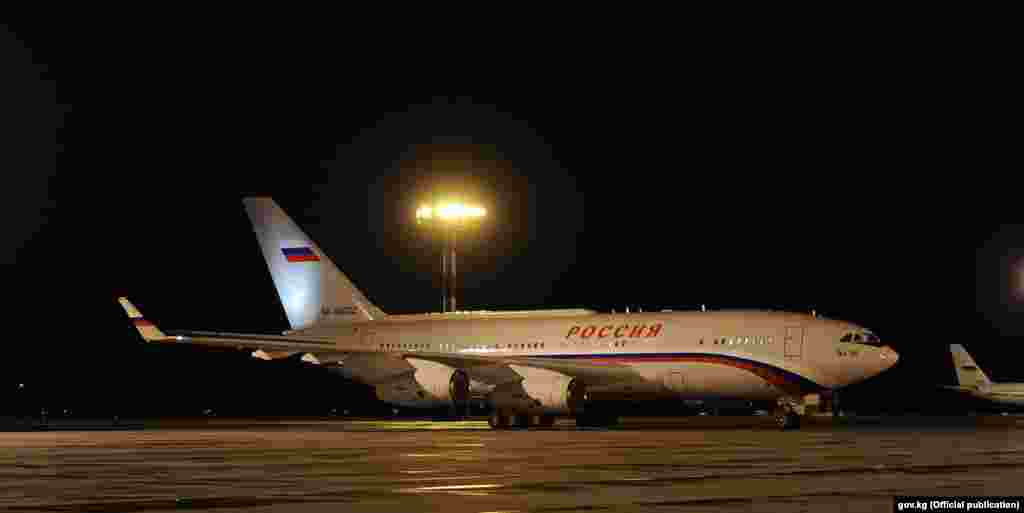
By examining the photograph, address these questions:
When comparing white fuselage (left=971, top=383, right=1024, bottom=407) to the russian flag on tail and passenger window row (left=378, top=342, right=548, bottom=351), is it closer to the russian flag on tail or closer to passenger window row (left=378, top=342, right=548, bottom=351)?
passenger window row (left=378, top=342, right=548, bottom=351)

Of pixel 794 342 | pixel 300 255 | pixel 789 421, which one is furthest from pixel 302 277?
pixel 789 421

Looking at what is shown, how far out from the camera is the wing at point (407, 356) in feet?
198

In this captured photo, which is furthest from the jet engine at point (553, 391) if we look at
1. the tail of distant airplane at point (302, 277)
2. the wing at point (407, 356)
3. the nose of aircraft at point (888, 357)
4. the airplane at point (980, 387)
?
the airplane at point (980, 387)

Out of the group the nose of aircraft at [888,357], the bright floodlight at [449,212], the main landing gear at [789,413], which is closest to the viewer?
the main landing gear at [789,413]

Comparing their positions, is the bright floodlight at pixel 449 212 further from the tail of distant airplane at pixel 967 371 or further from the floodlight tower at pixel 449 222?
the tail of distant airplane at pixel 967 371

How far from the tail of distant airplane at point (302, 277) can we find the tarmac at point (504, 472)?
25.2 metres

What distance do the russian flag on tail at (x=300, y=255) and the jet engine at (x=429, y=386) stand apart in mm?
11290

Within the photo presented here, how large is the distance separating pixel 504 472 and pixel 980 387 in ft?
200

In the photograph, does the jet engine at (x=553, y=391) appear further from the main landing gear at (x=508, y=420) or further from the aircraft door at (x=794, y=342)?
the aircraft door at (x=794, y=342)

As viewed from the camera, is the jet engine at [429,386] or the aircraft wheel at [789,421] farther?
the jet engine at [429,386]

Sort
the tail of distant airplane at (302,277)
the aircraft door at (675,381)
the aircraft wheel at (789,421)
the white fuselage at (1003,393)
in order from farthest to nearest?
the white fuselage at (1003,393)
the tail of distant airplane at (302,277)
the aircraft door at (675,381)
the aircraft wheel at (789,421)

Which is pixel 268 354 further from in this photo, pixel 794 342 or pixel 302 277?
pixel 794 342

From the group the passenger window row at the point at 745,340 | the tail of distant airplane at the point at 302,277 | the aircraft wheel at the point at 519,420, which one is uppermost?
the tail of distant airplane at the point at 302,277

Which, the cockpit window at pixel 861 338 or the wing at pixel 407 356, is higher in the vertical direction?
the cockpit window at pixel 861 338
